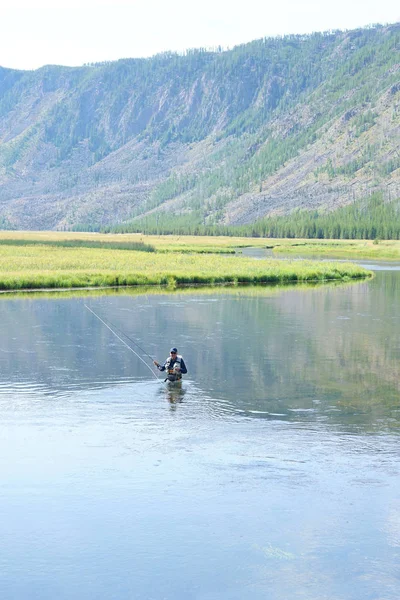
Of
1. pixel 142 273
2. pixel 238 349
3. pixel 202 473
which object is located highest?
pixel 142 273

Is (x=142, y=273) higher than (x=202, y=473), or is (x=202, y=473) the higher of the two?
(x=142, y=273)

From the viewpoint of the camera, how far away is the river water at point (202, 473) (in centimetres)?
1384

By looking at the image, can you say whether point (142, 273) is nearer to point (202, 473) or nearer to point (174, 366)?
point (174, 366)

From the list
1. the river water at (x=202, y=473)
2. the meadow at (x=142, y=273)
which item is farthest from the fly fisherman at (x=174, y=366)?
the meadow at (x=142, y=273)

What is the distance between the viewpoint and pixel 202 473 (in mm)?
18312

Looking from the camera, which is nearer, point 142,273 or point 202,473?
point 202,473

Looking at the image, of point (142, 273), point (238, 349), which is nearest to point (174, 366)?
point (238, 349)

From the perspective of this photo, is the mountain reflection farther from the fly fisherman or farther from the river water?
the fly fisherman

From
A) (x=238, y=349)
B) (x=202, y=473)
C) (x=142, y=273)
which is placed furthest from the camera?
(x=142, y=273)

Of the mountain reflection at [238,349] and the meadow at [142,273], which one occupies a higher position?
the meadow at [142,273]

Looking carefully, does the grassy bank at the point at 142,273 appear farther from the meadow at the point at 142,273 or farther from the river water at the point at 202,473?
the river water at the point at 202,473

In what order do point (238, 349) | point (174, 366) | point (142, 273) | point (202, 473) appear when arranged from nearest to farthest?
point (202, 473), point (174, 366), point (238, 349), point (142, 273)

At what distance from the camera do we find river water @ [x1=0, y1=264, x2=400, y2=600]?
13844 millimetres

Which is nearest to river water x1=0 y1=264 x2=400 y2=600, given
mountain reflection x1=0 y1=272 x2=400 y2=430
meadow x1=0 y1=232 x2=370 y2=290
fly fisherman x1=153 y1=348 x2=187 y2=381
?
mountain reflection x1=0 y1=272 x2=400 y2=430
